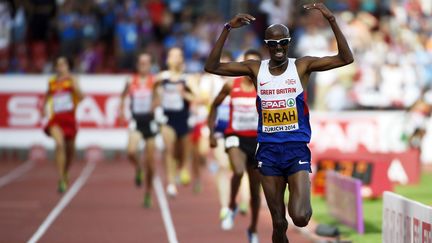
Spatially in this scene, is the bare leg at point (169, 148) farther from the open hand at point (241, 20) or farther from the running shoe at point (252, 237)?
the open hand at point (241, 20)

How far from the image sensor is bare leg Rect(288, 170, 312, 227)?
1011 centimetres

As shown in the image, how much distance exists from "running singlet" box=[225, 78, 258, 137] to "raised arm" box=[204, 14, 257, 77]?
372 centimetres

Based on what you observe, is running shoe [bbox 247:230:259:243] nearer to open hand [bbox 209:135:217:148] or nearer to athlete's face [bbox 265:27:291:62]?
open hand [bbox 209:135:217:148]

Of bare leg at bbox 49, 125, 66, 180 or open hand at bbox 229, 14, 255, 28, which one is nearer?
open hand at bbox 229, 14, 255, 28

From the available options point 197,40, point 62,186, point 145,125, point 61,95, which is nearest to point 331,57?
point 145,125

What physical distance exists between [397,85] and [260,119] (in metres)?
19.9

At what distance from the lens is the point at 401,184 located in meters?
22.6

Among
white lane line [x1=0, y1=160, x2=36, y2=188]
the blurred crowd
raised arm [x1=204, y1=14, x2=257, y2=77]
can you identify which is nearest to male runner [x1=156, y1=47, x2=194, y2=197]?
white lane line [x1=0, y1=160, x2=36, y2=188]

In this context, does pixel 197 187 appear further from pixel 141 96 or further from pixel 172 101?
pixel 141 96

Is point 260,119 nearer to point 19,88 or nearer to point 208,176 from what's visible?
point 208,176

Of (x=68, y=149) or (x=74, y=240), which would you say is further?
(x=68, y=149)

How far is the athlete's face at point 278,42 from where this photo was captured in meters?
10.3

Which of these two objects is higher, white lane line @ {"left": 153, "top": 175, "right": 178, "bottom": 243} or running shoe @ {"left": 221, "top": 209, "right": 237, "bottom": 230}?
running shoe @ {"left": 221, "top": 209, "right": 237, "bottom": 230}

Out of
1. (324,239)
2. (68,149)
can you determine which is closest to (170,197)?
(68,149)
